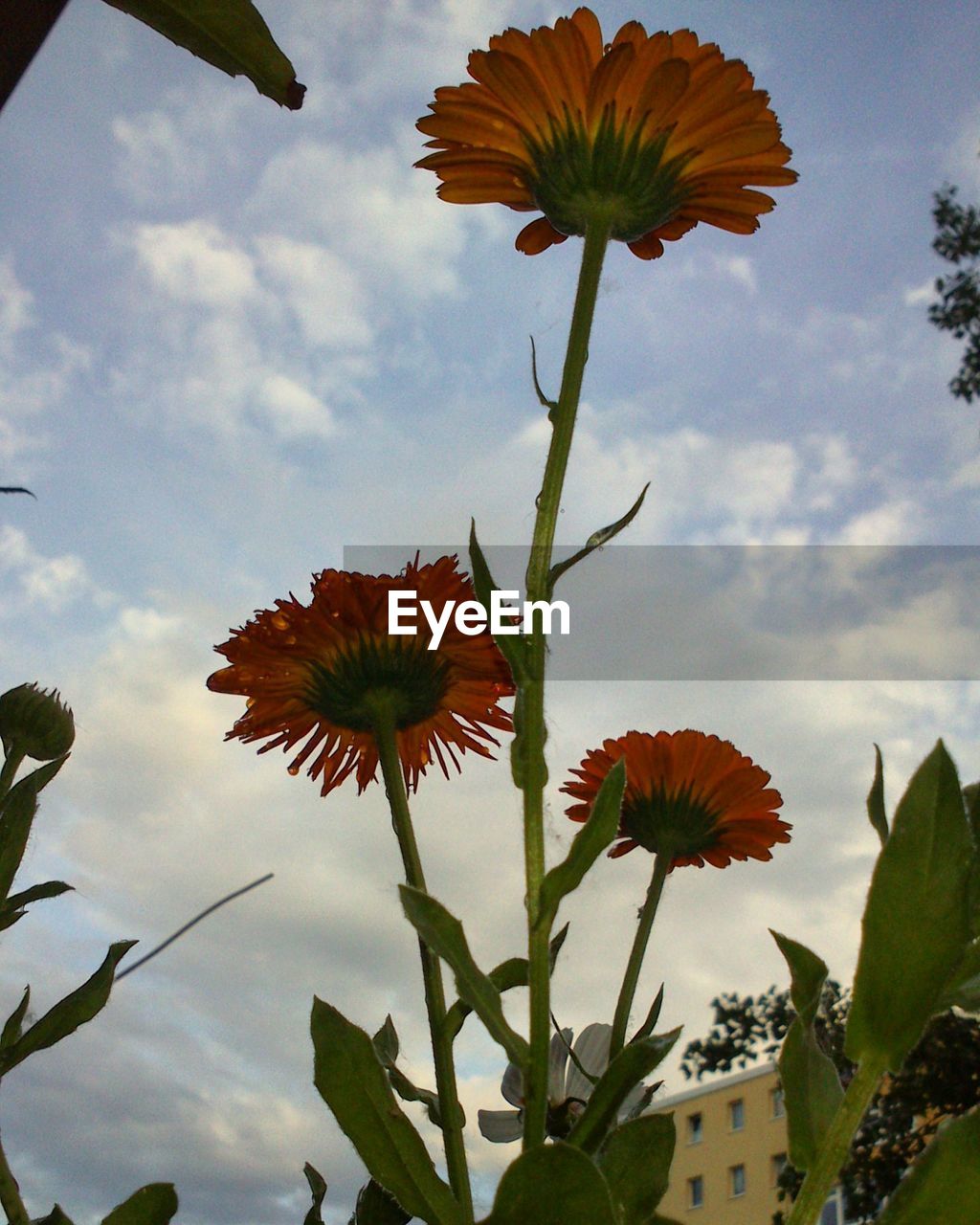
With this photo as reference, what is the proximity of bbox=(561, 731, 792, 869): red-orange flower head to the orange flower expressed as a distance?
1.01 feet

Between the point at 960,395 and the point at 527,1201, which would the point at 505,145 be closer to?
the point at 527,1201

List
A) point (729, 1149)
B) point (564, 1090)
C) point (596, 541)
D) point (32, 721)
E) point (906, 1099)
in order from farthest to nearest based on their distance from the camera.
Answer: point (729, 1149) < point (906, 1099) < point (32, 721) < point (564, 1090) < point (596, 541)

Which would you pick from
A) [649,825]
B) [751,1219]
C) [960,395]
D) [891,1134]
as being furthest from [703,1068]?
[751,1219]

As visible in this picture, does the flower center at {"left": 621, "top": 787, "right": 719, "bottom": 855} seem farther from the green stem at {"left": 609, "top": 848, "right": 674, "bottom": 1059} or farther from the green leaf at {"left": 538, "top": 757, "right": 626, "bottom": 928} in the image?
the green leaf at {"left": 538, "top": 757, "right": 626, "bottom": 928}

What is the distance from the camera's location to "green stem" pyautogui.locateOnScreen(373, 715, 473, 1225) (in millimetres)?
434

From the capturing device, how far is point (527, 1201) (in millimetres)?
336

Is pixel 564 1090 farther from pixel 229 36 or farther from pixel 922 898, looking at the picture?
pixel 229 36

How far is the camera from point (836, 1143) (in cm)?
36

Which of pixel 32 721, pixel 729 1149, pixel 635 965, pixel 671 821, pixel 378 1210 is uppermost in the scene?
pixel 729 1149

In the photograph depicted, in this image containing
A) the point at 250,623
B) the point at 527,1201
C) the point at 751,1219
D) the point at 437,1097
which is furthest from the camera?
the point at 751,1219

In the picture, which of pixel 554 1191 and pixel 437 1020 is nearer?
pixel 554 1191

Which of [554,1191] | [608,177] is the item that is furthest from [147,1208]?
[608,177]

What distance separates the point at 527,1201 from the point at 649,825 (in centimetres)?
35

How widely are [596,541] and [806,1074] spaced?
0.68 feet
